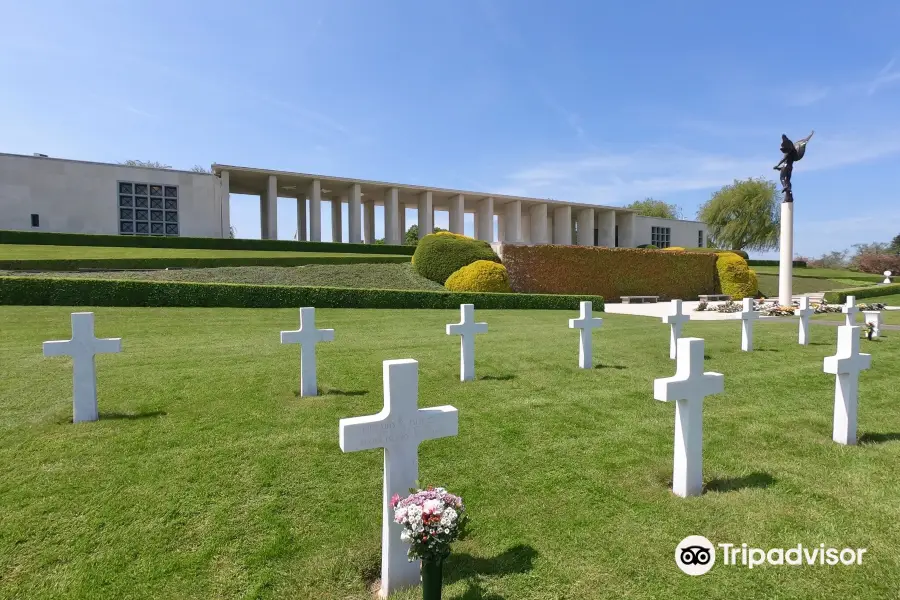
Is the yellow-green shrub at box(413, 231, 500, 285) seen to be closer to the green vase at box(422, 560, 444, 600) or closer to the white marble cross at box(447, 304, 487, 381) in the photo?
the white marble cross at box(447, 304, 487, 381)

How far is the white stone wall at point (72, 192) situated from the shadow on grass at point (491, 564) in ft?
98.6

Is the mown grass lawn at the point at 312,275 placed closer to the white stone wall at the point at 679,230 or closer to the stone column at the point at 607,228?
the stone column at the point at 607,228

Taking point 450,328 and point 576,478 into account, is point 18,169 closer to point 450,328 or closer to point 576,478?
point 450,328

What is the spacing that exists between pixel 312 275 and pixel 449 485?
54.3ft

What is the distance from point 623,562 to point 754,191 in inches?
2156

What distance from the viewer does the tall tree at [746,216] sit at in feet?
155

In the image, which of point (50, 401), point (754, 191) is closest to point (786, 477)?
point (50, 401)

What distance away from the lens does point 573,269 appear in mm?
23172

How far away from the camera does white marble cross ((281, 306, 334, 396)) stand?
542 cm

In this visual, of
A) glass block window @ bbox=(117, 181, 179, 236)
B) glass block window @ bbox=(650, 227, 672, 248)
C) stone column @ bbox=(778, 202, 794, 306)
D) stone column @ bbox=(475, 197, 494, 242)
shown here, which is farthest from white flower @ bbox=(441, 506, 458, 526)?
glass block window @ bbox=(650, 227, 672, 248)

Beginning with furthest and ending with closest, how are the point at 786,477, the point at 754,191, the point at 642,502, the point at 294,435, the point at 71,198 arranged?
the point at 754,191, the point at 71,198, the point at 294,435, the point at 786,477, the point at 642,502

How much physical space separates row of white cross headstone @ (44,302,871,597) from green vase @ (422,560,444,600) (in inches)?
12.2

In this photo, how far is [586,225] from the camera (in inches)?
1763

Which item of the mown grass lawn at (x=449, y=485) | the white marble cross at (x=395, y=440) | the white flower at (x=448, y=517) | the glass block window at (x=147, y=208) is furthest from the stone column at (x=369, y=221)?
the white flower at (x=448, y=517)
